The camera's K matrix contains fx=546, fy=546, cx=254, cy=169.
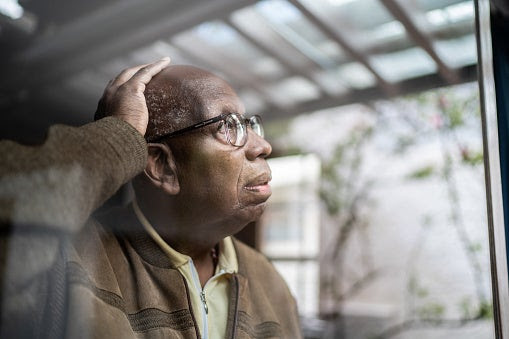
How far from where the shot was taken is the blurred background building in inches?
34.6

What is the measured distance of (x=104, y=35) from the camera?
927mm

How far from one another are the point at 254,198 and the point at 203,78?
25cm

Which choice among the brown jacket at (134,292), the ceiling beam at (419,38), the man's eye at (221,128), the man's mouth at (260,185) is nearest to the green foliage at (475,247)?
the ceiling beam at (419,38)

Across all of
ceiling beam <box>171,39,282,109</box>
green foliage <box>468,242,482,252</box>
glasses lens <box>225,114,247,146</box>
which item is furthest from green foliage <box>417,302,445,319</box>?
glasses lens <box>225,114,247,146</box>

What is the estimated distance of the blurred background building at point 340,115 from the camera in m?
0.88

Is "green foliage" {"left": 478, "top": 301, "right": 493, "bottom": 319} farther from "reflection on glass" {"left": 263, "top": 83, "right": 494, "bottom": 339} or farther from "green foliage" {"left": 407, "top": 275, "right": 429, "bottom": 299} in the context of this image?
"green foliage" {"left": 407, "top": 275, "right": 429, "bottom": 299}

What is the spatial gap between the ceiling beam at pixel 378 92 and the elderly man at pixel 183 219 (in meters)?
0.56

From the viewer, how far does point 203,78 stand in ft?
3.38

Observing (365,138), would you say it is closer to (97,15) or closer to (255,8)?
(255,8)

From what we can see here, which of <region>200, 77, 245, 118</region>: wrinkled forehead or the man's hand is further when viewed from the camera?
<region>200, 77, 245, 118</region>: wrinkled forehead

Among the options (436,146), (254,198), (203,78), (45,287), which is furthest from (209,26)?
(436,146)

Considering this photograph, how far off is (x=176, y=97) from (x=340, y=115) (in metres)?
1.75

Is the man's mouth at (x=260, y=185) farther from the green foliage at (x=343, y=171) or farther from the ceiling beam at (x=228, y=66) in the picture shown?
the green foliage at (x=343, y=171)

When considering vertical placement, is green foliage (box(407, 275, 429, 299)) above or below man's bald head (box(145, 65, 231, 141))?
below
